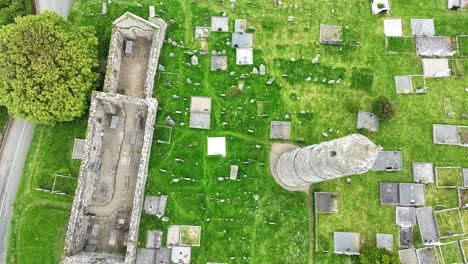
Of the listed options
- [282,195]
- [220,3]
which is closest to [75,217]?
[282,195]

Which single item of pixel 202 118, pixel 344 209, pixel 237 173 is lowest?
pixel 344 209

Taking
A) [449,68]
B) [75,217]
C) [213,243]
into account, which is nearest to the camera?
[75,217]

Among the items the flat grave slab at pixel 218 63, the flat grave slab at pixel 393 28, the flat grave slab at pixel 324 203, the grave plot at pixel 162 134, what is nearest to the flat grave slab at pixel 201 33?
the flat grave slab at pixel 218 63

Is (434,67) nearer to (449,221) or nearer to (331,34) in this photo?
(331,34)

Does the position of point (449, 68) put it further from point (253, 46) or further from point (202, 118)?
point (202, 118)

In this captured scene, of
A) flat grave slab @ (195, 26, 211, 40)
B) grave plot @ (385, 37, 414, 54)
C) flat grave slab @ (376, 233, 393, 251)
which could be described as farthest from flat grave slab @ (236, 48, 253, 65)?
flat grave slab @ (376, 233, 393, 251)

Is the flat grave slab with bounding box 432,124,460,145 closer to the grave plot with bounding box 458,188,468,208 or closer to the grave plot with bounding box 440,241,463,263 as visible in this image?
the grave plot with bounding box 458,188,468,208

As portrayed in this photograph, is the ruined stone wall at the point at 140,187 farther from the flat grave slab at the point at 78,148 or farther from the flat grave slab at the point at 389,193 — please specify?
the flat grave slab at the point at 389,193

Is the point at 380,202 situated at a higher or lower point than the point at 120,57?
lower
